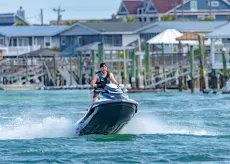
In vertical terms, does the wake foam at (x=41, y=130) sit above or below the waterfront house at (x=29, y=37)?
below

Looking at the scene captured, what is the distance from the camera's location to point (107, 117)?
27.6 m

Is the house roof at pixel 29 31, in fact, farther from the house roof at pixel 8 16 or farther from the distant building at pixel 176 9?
the distant building at pixel 176 9

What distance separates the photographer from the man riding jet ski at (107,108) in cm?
2709

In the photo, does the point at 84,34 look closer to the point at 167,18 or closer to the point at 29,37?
the point at 29,37

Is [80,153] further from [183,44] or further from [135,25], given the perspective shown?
[135,25]

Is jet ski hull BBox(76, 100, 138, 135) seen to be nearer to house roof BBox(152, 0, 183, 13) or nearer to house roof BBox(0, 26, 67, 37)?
house roof BBox(0, 26, 67, 37)

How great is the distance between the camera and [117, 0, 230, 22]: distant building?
122 meters

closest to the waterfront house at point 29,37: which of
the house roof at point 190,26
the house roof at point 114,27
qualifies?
the house roof at point 114,27

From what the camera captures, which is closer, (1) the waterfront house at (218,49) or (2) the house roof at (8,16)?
(1) the waterfront house at (218,49)

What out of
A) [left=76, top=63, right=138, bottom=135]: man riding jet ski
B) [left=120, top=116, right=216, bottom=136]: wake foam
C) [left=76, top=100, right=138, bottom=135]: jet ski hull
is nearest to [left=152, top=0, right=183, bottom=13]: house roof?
[left=120, top=116, right=216, bottom=136]: wake foam

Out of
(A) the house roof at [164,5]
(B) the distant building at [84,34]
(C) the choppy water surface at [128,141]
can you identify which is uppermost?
(A) the house roof at [164,5]

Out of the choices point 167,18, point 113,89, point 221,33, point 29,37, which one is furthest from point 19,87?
point 113,89

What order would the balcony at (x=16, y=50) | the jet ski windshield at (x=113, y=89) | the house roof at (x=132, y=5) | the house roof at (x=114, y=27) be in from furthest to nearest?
the house roof at (x=132, y=5)
the house roof at (x=114, y=27)
the balcony at (x=16, y=50)
the jet ski windshield at (x=113, y=89)

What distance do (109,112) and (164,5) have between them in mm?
95823
